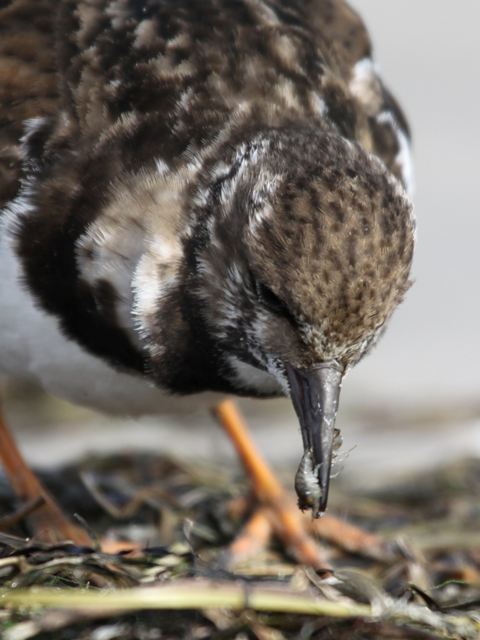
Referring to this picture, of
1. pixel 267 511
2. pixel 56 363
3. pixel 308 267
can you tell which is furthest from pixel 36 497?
pixel 308 267

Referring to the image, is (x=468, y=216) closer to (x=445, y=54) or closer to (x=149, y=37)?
(x=445, y=54)

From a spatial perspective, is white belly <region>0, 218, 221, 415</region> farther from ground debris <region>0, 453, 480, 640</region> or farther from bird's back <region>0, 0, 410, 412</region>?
ground debris <region>0, 453, 480, 640</region>

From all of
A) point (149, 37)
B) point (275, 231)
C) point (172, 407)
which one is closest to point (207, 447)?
point (172, 407)

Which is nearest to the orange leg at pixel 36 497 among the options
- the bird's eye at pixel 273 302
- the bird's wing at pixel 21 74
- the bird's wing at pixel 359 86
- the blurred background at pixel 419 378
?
the blurred background at pixel 419 378

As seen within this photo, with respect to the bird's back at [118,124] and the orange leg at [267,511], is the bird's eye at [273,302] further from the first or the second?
the orange leg at [267,511]

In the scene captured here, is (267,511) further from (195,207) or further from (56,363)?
(195,207)
